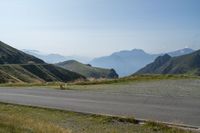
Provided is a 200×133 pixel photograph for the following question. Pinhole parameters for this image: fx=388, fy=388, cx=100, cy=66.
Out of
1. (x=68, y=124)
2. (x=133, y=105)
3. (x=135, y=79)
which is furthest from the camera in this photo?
(x=135, y=79)

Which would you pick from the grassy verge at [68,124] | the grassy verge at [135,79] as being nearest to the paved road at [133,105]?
the grassy verge at [68,124]

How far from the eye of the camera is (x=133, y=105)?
1822cm

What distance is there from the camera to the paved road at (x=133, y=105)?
14.9m

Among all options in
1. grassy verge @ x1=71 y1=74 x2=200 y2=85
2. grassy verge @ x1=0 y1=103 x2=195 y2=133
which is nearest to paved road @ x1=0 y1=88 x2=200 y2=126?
grassy verge @ x1=0 y1=103 x2=195 y2=133

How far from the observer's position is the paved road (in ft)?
48.9

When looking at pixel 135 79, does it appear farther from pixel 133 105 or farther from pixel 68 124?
pixel 68 124

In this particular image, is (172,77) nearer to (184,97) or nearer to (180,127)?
(184,97)

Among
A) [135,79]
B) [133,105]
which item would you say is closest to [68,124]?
[133,105]

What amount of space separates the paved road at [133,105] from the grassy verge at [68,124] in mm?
888

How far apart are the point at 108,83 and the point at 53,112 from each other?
16387mm

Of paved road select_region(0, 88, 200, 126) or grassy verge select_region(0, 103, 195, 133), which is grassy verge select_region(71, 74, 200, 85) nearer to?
paved road select_region(0, 88, 200, 126)

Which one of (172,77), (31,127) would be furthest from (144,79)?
(31,127)

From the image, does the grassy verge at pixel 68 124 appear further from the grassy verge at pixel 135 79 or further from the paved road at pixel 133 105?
the grassy verge at pixel 135 79

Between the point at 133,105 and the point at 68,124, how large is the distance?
4544 mm
